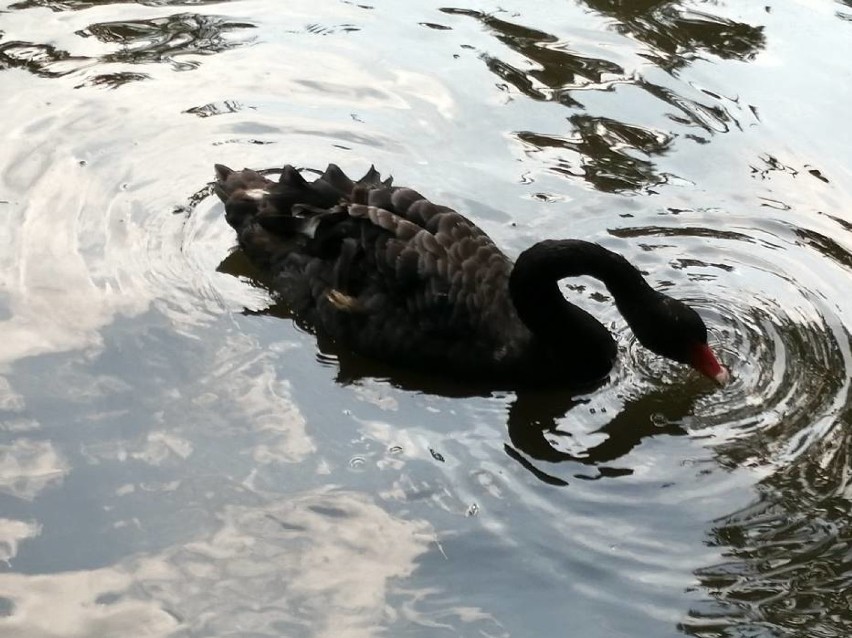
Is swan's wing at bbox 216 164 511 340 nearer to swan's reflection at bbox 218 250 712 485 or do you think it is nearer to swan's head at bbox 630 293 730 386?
swan's reflection at bbox 218 250 712 485

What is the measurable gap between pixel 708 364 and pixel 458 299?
1.05 m

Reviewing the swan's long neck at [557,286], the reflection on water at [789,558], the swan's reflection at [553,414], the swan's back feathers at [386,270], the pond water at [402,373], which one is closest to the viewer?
the reflection on water at [789,558]

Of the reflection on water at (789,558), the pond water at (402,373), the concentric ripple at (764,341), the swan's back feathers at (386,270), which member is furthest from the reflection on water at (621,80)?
the reflection on water at (789,558)

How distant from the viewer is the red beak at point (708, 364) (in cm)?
498

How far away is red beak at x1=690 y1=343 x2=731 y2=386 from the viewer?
16.4 ft

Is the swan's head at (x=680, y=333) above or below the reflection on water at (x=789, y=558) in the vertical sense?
above

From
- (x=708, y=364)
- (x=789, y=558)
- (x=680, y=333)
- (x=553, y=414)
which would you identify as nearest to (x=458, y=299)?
(x=553, y=414)

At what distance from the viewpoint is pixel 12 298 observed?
18.2 ft

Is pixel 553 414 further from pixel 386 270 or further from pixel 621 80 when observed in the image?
pixel 621 80

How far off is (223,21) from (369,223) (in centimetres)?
326

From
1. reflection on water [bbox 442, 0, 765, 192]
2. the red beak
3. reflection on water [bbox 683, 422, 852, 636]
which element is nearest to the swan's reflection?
the red beak

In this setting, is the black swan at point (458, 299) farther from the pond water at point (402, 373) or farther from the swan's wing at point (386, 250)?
the pond water at point (402, 373)

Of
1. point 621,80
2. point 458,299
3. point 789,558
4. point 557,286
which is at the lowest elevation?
point 789,558

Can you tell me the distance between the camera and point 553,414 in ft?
16.9
